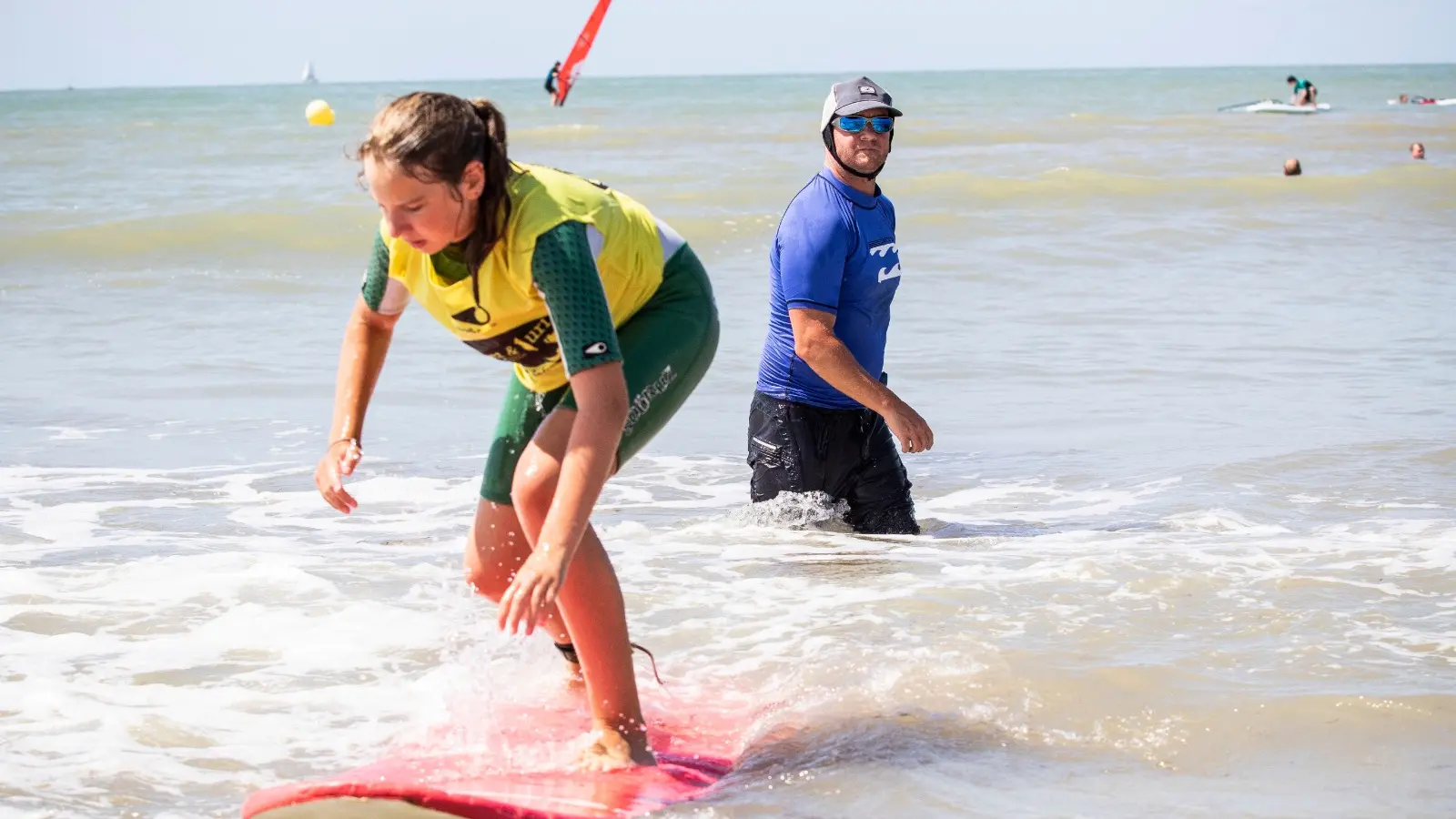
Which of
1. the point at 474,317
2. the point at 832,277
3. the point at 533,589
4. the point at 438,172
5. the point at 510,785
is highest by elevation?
the point at 438,172

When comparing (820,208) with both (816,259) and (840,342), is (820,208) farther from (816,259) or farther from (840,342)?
(840,342)

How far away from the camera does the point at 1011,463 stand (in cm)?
740

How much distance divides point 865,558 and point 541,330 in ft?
8.29

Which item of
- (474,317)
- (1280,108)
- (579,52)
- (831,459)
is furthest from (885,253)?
(1280,108)

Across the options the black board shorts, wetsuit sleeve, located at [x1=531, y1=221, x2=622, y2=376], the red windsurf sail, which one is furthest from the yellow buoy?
wetsuit sleeve, located at [x1=531, y1=221, x2=622, y2=376]

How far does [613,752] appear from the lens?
138 inches

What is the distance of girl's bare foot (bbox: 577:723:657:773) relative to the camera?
137 inches

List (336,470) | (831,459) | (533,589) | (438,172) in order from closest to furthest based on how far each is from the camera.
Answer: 1. (533,589)
2. (438,172)
3. (336,470)
4. (831,459)

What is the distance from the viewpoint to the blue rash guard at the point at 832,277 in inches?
207

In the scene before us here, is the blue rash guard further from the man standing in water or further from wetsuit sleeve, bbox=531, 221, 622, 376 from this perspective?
wetsuit sleeve, bbox=531, 221, 622, 376

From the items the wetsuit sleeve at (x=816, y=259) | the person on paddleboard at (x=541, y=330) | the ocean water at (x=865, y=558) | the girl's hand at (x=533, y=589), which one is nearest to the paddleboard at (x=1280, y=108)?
the ocean water at (x=865, y=558)

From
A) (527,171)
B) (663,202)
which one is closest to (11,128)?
(663,202)

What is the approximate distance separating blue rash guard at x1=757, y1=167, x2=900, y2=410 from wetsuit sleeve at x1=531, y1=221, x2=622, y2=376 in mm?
2283

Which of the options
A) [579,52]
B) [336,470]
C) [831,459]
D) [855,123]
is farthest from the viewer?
[579,52]
